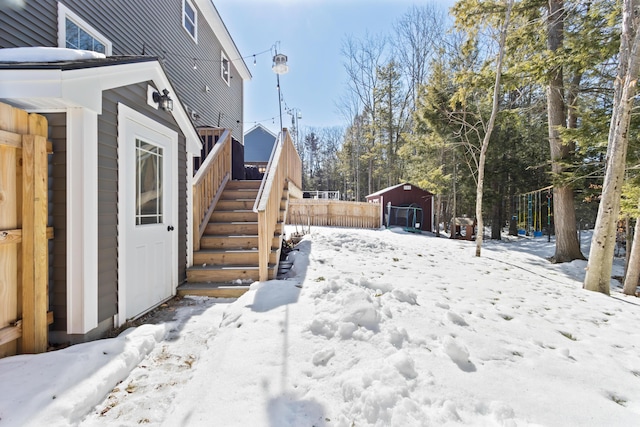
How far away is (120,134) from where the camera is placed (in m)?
2.82

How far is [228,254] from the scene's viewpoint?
4234mm

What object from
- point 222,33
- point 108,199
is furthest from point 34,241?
point 222,33

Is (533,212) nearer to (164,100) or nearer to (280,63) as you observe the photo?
(280,63)

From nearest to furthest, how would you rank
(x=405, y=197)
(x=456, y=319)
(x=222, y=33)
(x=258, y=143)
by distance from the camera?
(x=456, y=319) < (x=222, y=33) < (x=405, y=197) < (x=258, y=143)

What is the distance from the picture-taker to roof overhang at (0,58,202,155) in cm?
205

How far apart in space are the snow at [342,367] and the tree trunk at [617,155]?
5.03 feet

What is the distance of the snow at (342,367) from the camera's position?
160 centimetres

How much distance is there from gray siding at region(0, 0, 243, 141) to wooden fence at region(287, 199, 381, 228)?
481 cm

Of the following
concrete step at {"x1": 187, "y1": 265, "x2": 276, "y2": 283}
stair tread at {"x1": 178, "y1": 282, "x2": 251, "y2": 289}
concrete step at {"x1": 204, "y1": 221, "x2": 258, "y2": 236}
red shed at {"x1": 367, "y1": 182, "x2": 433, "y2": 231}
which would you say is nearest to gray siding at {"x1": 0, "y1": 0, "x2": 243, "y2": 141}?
concrete step at {"x1": 204, "y1": 221, "x2": 258, "y2": 236}

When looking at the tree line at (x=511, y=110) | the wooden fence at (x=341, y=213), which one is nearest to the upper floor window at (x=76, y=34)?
the tree line at (x=511, y=110)

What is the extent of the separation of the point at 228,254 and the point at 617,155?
625cm

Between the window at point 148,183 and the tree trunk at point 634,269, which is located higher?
the window at point 148,183

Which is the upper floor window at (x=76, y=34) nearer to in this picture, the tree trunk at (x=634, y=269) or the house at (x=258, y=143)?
the tree trunk at (x=634, y=269)

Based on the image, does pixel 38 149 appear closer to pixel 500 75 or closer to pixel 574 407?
pixel 574 407
